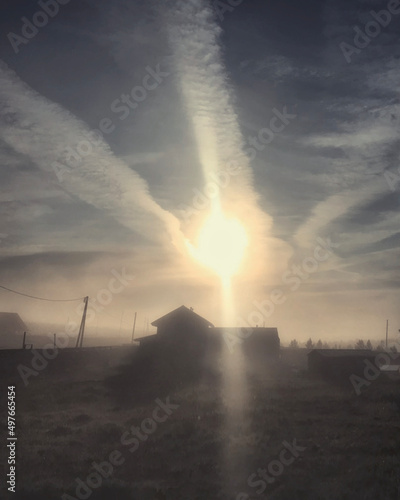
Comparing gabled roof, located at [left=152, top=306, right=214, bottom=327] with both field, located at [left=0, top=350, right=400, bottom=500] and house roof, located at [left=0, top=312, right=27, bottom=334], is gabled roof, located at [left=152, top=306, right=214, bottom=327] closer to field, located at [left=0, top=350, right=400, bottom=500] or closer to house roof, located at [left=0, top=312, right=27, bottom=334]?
field, located at [left=0, top=350, right=400, bottom=500]

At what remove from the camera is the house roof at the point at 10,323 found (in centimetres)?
9274

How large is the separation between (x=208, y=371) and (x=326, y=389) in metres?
10.4

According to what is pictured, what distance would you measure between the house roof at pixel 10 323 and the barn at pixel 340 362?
77.7 meters

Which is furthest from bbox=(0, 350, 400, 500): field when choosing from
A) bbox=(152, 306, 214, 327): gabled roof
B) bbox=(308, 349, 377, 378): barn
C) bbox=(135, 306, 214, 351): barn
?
bbox=(152, 306, 214, 327): gabled roof

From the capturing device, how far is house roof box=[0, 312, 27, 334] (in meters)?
92.7

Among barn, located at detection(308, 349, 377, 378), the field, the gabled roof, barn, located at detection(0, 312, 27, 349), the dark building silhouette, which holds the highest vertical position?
barn, located at detection(0, 312, 27, 349)

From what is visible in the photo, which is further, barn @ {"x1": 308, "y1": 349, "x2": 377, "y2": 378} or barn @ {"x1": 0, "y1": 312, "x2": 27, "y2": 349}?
barn @ {"x1": 0, "y1": 312, "x2": 27, "y2": 349}

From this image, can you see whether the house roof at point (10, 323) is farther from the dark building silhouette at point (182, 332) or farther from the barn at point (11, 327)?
the dark building silhouette at point (182, 332)

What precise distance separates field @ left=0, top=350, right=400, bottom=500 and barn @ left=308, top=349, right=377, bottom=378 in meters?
9.29

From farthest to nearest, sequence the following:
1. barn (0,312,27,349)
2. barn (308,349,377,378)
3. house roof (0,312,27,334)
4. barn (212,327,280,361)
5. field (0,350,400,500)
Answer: house roof (0,312,27,334)
barn (0,312,27,349)
barn (212,327,280,361)
barn (308,349,377,378)
field (0,350,400,500)

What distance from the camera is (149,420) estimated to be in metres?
20.7

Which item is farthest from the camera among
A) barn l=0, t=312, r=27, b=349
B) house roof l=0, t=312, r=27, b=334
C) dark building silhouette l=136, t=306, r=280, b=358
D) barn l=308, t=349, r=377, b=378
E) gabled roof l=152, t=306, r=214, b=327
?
house roof l=0, t=312, r=27, b=334

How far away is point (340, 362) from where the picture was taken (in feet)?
131

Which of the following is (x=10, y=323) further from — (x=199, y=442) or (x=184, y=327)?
(x=199, y=442)
